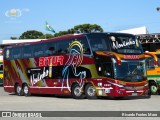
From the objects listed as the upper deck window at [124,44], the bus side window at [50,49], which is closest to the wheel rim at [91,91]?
the upper deck window at [124,44]

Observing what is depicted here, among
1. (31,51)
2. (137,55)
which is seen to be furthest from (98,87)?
(31,51)

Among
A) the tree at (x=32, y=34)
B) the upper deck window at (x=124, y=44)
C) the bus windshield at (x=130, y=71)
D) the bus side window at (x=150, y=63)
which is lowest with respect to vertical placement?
the bus windshield at (x=130, y=71)

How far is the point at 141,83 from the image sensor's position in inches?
899

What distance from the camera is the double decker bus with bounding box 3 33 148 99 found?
2208cm

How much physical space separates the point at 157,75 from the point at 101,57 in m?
5.02

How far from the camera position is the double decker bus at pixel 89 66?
22078 millimetres

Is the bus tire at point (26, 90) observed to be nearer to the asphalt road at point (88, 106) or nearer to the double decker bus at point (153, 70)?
the asphalt road at point (88, 106)

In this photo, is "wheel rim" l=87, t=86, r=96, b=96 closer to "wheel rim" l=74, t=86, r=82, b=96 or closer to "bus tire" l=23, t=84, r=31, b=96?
"wheel rim" l=74, t=86, r=82, b=96

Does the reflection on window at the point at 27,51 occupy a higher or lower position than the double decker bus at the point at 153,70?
higher

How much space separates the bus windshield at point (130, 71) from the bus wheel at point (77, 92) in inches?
118

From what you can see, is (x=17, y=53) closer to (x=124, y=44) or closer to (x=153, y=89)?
(x=124, y=44)

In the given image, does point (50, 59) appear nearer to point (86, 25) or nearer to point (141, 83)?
point (141, 83)

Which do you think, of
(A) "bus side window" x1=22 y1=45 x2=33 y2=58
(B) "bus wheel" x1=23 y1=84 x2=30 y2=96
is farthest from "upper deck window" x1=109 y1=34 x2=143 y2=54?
(B) "bus wheel" x1=23 y1=84 x2=30 y2=96

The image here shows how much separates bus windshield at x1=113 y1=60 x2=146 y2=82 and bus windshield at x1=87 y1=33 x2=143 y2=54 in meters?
0.68
